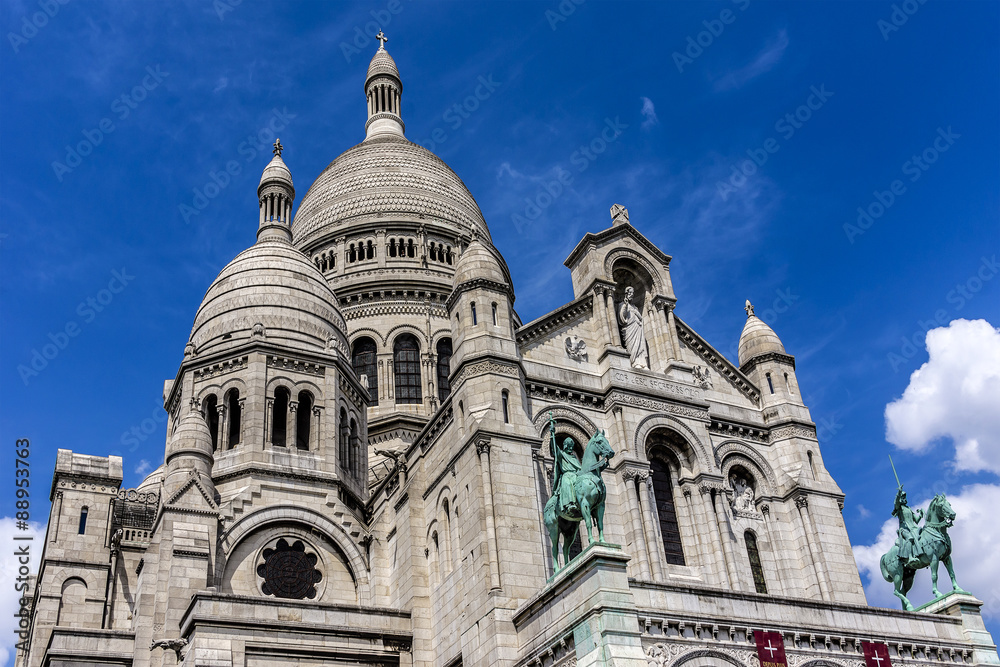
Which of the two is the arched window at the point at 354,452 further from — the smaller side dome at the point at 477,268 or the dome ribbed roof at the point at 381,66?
the dome ribbed roof at the point at 381,66

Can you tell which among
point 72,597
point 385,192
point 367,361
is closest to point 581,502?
point 72,597

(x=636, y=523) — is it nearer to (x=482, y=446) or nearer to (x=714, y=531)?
(x=714, y=531)

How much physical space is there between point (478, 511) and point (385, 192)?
108 feet

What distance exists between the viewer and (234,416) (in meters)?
37.2

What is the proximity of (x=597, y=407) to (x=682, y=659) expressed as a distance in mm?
11236

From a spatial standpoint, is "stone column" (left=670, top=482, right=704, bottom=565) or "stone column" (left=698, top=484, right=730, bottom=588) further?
"stone column" (left=670, top=482, right=704, bottom=565)

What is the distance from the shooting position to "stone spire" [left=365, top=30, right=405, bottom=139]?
222ft

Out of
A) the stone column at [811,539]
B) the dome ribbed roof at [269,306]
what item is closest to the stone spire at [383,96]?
the dome ribbed roof at [269,306]

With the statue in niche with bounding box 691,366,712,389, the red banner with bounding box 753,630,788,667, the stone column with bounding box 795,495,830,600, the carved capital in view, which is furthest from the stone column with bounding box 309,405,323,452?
the red banner with bounding box 753,630,788,667

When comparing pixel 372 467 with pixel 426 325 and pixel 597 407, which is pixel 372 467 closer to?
pixel 426 325

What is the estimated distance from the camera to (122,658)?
3105 cm

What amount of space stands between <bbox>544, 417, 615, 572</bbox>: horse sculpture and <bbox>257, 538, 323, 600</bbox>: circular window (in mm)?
12201

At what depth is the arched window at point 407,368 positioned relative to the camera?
161 feet

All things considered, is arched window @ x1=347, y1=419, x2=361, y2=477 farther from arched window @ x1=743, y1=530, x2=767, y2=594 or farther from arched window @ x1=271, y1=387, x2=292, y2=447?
arched window @ x1=743, y1=530, x2=767, y2=594
